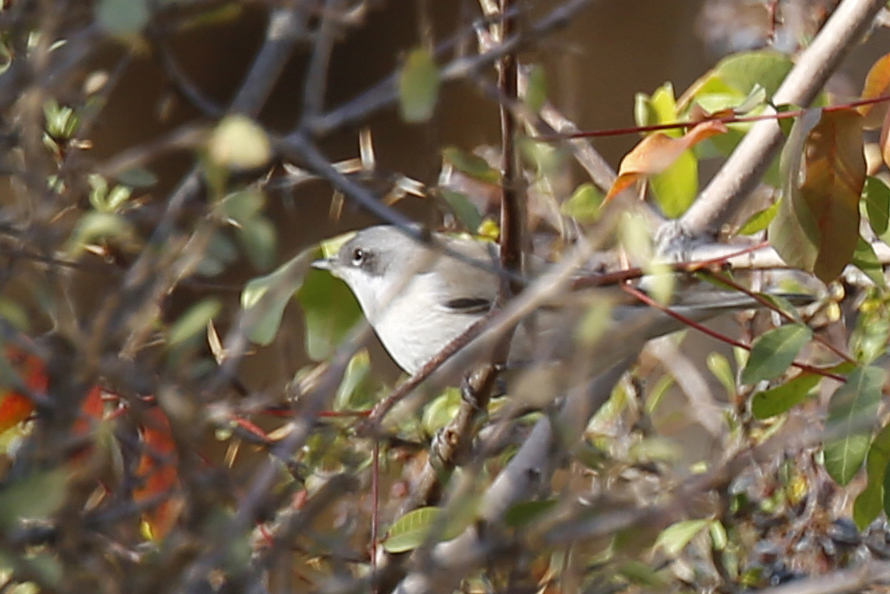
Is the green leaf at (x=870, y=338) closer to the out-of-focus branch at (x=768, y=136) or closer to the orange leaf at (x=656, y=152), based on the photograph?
the out-of-focus branch at (x=768, y=136)

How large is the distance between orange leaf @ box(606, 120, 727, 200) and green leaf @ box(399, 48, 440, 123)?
0.46m

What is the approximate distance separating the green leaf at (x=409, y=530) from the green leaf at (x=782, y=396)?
1.79 feet

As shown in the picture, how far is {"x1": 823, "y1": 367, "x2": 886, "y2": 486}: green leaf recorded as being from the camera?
60.4 inches

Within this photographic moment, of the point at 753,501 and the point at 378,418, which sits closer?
the point at 378,418

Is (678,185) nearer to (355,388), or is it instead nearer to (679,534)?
(679,534)

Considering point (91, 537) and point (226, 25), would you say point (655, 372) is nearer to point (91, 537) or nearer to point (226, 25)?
point (226, 25)

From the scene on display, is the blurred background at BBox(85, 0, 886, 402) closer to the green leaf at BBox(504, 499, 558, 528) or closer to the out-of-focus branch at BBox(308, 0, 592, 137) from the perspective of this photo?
the out-of-focus branch at BBox(308, 0, 592, 137)

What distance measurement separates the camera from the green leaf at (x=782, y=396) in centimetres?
173

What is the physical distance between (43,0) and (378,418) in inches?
22.6

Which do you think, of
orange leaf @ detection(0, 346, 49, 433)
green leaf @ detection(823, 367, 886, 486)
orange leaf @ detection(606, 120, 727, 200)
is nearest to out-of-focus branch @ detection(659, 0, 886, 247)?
orange leaf @ detection(606, 120, 727, 200)

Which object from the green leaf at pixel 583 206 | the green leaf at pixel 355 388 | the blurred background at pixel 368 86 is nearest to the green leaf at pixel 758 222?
the green leaf at pixel 583 206

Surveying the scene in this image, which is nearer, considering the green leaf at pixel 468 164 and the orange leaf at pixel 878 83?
the green leaf at pixel 468 164

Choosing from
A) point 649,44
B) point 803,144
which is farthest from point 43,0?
point 649,44

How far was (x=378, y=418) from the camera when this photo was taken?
4.24 feet
